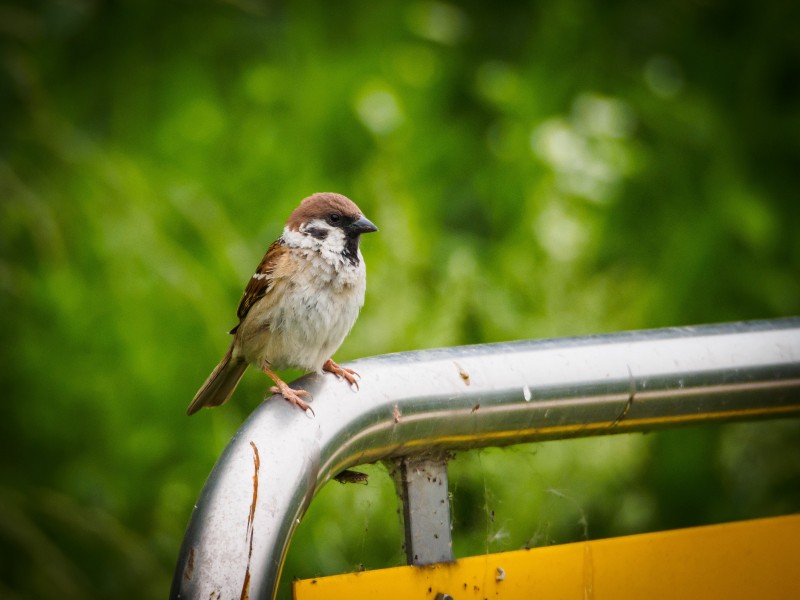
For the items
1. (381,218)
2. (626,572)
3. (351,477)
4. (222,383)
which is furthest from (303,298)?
(381,218)

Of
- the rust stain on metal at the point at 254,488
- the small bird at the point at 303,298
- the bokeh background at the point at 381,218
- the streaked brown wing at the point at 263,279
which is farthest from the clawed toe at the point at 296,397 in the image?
the bokeh background at the point at 381,218

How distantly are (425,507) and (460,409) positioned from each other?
14 centimetres

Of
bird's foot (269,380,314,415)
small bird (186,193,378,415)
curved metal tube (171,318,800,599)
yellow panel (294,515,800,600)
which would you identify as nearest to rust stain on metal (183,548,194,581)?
curved metal tube (171,318,800,599)

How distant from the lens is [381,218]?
358 centimetres

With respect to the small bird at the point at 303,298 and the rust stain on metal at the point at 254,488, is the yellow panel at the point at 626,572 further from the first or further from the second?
the small bird at the point at 303,298

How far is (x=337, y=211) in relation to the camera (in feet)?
7.23

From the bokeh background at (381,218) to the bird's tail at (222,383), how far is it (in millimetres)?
670

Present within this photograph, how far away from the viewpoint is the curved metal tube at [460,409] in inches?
38.4

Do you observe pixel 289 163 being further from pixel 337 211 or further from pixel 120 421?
pixel 337 211

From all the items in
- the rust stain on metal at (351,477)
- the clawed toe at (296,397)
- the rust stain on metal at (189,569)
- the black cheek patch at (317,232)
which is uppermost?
the black cheek patch at (317,232)

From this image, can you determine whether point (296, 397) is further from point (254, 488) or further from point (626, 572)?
point (626, 572)

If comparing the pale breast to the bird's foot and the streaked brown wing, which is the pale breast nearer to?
the streaked brown wing

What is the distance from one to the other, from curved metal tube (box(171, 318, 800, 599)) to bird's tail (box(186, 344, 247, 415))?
904 millimetres

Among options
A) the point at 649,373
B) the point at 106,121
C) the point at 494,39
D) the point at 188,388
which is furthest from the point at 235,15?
the point at 649,373
